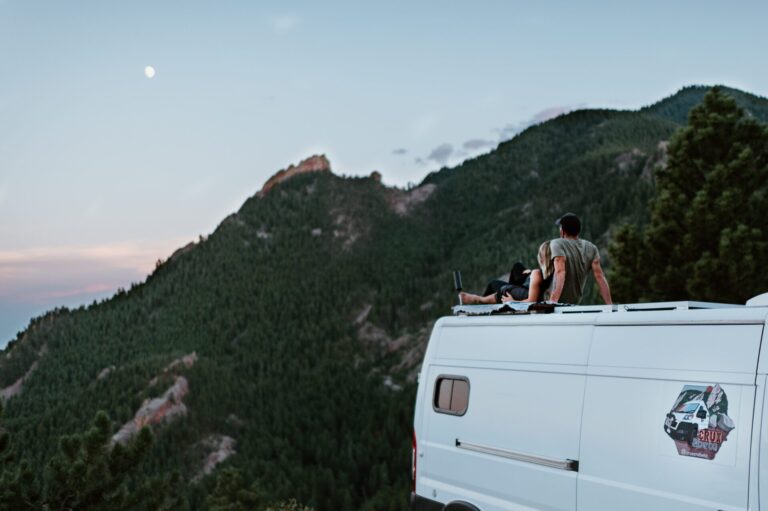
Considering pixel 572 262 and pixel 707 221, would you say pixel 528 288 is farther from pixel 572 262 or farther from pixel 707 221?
pixel 707 221

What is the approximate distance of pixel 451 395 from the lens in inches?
341

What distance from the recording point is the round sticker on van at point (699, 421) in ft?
19.0

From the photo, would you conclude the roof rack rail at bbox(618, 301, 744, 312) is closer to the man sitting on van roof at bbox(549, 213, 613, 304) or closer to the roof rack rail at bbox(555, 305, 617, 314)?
the roof rack rail at bbox(555, 305, 617, 314)

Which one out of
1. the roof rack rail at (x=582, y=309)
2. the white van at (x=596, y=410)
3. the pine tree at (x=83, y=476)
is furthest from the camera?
the pine tree at (x=83, y=476)

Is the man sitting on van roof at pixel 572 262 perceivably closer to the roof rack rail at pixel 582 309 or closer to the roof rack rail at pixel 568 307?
the roof rack rail at pixel 568 307

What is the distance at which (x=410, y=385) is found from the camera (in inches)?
5236

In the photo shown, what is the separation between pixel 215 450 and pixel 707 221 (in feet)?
375

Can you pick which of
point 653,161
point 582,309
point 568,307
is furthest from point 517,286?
point 653,161

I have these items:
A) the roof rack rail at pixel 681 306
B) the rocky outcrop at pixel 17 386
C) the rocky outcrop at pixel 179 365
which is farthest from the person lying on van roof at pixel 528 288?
the rocky outcrop at pixel 17 386

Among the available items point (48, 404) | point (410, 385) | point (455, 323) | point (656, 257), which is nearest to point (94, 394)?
point (48, 404)

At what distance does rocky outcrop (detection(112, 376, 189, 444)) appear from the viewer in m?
136

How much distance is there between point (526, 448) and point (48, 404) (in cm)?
17134

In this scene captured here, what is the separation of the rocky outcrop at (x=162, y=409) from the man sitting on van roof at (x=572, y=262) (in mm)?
133886

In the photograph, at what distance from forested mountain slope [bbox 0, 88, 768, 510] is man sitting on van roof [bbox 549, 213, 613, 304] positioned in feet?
285
